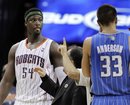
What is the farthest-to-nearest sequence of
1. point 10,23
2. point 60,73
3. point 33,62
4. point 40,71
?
point 10,23, point 33,62, point 60,73, point 40,71

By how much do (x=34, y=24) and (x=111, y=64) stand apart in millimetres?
1727

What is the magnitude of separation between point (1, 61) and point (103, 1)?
2.83 m

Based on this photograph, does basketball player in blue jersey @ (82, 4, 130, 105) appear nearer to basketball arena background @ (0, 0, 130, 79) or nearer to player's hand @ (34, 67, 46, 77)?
player's hand @ (34, 67, 46, 77)

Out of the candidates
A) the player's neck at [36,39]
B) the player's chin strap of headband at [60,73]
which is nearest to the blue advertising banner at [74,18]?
the player's neck at [36,39]

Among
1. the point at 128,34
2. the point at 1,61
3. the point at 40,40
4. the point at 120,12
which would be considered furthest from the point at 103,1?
the point at 128,34

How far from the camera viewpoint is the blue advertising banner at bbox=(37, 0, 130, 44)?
12.3 meters

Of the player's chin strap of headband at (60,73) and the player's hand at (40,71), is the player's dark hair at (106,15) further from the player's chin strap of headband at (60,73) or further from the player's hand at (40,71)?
the player's chin strap of headband at (60,73)

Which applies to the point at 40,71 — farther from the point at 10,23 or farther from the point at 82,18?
the point at 10,23

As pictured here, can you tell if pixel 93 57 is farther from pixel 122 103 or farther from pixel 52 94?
pixel 52 94

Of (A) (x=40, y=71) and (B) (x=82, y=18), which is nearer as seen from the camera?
(A) (x=40, y=71)

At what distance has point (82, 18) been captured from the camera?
1248cm

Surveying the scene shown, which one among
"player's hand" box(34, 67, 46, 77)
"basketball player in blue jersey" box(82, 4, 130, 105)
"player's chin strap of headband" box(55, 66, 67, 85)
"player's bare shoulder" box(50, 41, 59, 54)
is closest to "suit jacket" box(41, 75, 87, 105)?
"player's hand" box(34, 67, 46, 77)

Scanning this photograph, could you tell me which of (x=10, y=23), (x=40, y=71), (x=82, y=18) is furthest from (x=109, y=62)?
(x=10, y=23)

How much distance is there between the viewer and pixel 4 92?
266 inches
